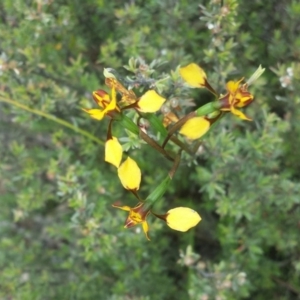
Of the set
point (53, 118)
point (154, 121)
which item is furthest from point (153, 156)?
point (154, 121)

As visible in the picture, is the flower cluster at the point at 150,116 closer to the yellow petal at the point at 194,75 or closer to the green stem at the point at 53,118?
the yellow petal at the point at 194,75

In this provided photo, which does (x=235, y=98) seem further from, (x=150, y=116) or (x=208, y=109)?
(x=150, y=116)

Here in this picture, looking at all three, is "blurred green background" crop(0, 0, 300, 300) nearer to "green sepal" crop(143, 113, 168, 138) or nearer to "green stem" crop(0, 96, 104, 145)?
"green stem" crop(0, 96, 104, 145)

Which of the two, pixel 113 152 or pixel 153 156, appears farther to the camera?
pixel 153 156

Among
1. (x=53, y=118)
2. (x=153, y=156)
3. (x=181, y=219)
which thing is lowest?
(x=153, y=156)

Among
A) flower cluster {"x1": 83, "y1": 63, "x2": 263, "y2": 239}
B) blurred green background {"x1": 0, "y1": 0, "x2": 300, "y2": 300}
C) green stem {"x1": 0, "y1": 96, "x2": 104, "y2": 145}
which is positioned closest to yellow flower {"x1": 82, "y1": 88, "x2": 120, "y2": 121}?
flower cluster {"x1": 83, "y1": 63, "x2": 263, "y2": 239}

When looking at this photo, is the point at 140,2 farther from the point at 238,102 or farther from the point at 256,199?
the point at 238,102
